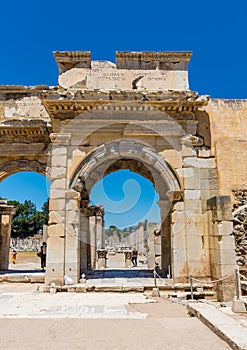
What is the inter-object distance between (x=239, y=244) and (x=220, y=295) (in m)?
1.66

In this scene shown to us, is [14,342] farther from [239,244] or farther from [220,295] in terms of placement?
[239,244]

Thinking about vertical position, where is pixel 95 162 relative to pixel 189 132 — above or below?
below

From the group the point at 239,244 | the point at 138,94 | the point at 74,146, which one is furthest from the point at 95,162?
the point at 239,244

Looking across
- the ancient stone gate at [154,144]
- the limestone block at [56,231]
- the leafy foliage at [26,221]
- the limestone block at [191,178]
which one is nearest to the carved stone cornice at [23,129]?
the ancient stone gate at [154,144]

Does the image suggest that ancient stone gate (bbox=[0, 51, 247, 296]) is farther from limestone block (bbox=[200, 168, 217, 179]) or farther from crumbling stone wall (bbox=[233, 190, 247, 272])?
crumbling stone wall (bbox=[233, 190, 247, 272])

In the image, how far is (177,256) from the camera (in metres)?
8.66

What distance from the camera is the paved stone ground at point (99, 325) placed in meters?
4.03

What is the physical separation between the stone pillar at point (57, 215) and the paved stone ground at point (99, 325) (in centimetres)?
122

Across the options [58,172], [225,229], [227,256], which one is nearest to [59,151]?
[58,172]

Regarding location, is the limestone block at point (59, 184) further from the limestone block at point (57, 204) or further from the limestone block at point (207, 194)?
the limestone block at point (207, 194)

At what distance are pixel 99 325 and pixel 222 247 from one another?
4426mm

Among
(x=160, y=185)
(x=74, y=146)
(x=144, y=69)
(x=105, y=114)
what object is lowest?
(x=160, y=185)

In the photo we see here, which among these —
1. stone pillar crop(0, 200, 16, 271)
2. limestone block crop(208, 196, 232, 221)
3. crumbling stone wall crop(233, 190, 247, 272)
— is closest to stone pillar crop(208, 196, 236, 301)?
limestone block crop(208, 196, 232, 221)

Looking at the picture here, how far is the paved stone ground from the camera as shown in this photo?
4027mm
